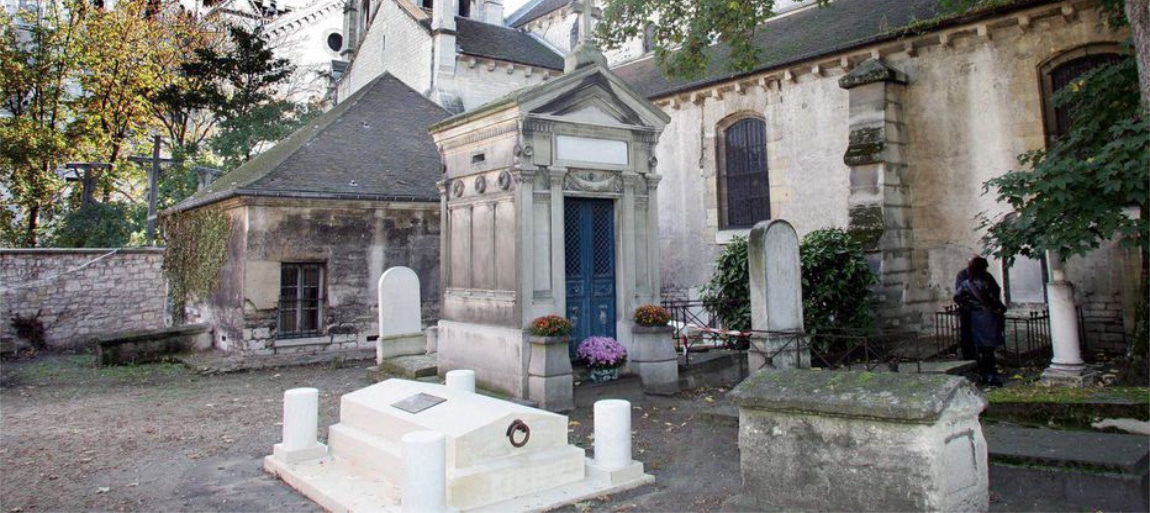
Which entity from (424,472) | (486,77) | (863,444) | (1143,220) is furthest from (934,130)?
(486,77)

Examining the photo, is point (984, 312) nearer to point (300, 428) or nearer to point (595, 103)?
point (595, 103)

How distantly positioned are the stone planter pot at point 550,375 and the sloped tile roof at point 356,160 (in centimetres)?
747

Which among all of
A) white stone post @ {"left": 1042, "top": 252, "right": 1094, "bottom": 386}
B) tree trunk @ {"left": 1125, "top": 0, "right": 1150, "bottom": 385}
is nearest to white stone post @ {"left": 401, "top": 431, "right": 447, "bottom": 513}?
tree trunk @ {"left": 1125, "top": 0, "right": 1150, "bottom": 385}

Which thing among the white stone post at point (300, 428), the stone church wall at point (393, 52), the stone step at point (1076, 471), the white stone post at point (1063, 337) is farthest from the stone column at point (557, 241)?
the stone church wall at point (393, 52)

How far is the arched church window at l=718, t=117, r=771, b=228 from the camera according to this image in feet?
53.5

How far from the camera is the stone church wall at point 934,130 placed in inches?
467

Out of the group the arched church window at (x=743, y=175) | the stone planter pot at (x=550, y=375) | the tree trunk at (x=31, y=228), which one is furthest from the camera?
the tree trunk at (x=31, y=228)

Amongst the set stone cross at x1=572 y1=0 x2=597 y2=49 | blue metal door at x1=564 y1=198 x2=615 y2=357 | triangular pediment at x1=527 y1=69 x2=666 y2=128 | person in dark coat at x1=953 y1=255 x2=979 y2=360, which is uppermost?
stone cross at x1=572 y1=0 x2=597 y2=49

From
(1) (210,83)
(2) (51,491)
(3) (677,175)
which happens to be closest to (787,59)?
(3) (677,175)

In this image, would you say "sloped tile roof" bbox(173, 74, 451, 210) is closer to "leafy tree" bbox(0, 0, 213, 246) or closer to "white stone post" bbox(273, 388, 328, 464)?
"leafy tree" bbox(0, 0, 213, 246)

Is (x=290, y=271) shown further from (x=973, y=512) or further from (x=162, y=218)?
(x=973, y=512)

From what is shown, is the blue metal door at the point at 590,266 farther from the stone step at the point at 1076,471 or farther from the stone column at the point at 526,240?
the stone step at the point at 1076,471

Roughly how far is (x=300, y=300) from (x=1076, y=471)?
1313 centimetres

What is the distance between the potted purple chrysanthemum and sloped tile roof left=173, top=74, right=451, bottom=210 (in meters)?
7.40
